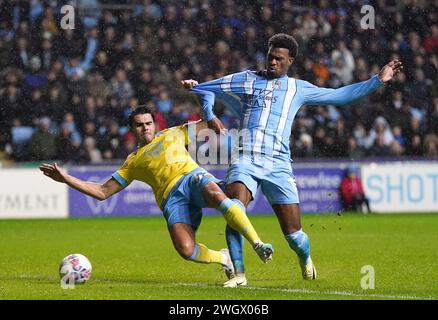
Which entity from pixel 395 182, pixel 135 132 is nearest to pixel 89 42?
pixel 395 182

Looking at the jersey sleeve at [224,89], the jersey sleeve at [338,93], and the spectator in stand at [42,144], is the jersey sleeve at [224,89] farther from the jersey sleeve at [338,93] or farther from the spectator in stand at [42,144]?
the spectator in stand at [42,144]

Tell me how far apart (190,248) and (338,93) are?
192cm

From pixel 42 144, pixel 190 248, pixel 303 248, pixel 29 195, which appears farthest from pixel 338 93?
pixel 42 144

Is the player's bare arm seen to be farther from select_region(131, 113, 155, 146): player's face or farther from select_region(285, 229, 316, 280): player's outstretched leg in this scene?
select_region(285, 229, 316, 280): player's outstretched leg

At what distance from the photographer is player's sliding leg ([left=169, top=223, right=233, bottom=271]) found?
8398 millimetres

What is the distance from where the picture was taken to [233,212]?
7.94 m

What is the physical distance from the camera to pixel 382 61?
66.6 feet

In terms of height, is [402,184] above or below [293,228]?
below

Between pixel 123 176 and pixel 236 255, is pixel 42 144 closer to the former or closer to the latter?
pixel 123 176

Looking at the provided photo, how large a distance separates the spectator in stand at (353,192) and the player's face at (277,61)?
980 centimetres

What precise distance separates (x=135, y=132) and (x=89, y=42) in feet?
35.4

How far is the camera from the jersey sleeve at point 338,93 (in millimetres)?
8656

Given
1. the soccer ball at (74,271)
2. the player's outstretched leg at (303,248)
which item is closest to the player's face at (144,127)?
the soccer ball at (74,271)

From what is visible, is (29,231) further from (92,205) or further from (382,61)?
(382,61)
